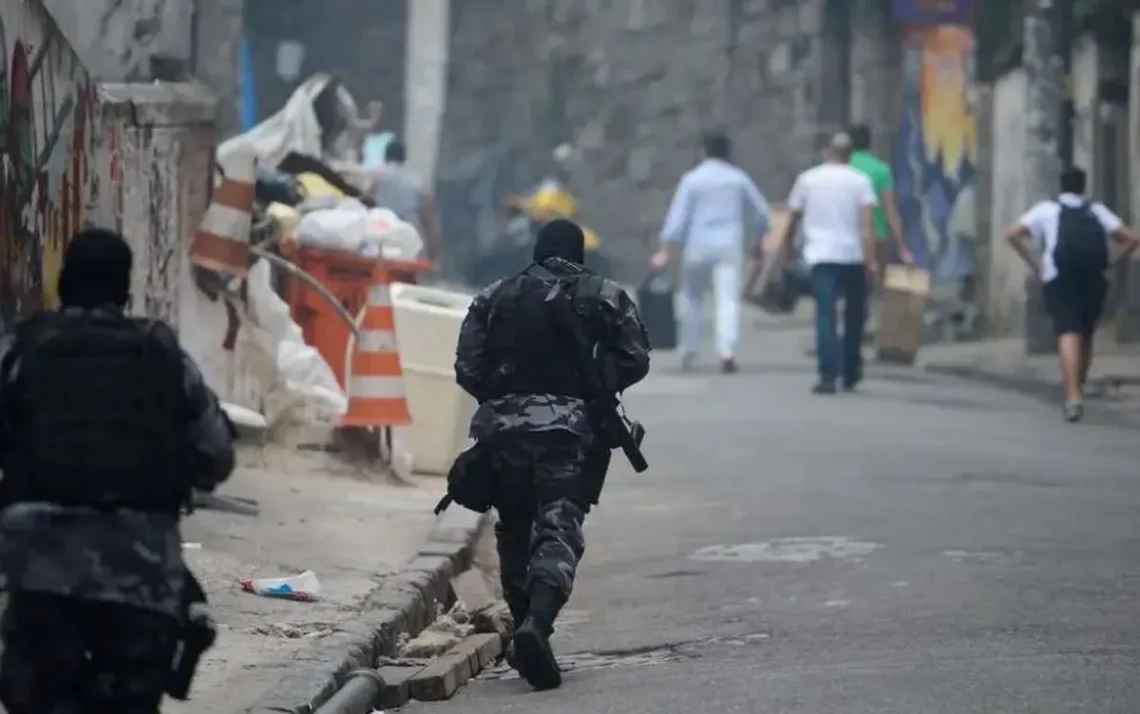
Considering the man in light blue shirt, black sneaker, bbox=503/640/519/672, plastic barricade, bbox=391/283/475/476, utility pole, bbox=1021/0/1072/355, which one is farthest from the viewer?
utility pole, bbox=1021/0/1072/355

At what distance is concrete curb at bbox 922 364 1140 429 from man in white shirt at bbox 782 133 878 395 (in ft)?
4.71

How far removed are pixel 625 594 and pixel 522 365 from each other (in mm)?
2172

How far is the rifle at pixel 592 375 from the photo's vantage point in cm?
885

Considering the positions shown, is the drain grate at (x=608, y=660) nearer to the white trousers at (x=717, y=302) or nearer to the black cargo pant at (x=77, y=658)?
the black cargo pant at (x=77, y=658)

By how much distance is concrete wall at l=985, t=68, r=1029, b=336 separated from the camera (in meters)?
25.1

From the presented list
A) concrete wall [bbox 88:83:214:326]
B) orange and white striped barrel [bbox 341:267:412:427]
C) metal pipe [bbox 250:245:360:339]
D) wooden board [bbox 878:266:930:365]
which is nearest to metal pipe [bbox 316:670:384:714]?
concrete wall [bbox 88:83:214:326]

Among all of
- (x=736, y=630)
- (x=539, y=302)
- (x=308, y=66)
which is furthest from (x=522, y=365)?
(x=308, y=66)

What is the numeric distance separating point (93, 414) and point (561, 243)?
3277mm

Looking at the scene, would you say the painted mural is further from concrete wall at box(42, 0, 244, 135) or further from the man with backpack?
concrete wall at box(42, 0, 244, 135)

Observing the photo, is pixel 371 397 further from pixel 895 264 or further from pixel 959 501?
pixel 895 264

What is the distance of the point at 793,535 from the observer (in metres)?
12.1

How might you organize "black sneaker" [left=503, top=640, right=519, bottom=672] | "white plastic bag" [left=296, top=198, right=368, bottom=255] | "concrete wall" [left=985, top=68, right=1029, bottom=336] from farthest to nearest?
"concrete wall" [left=985, top=68, right=1029, bottom=336], "white plastic bag" [left=296, top=198, right=368, bottom=255], "black sneaker" [left=503, top=640, right=519, bottom=672]

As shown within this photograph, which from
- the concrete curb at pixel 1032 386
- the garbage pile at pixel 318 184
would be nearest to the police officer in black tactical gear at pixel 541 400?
the garbage pile at pixel 318 184

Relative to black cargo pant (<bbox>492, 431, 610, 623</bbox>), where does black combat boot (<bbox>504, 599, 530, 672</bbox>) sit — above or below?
below
